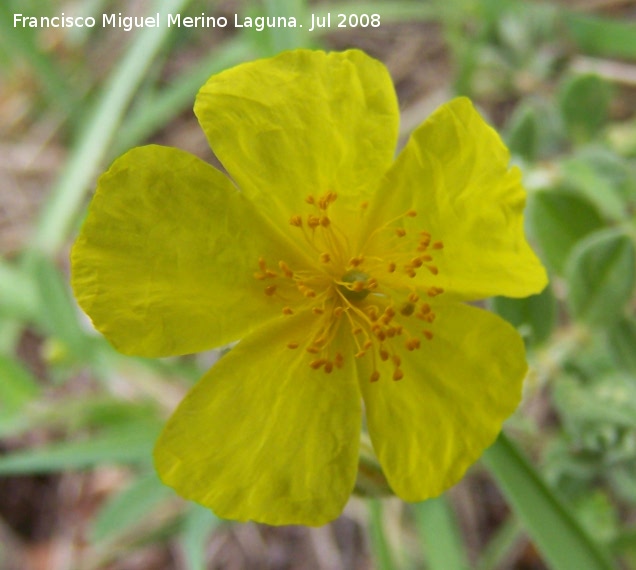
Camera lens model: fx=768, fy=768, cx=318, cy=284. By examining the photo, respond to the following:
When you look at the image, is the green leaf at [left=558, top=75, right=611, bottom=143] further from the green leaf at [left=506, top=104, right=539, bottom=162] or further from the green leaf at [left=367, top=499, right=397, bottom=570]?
the green leaf at [left=367, top=499, right=397, bottom=570]

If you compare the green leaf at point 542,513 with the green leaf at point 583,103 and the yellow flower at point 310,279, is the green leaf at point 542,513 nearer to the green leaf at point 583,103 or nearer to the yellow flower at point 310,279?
the yellow flower at point 310,279

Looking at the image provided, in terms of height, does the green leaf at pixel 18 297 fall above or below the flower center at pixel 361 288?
below

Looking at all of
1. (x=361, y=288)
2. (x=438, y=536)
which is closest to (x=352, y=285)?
(x=361, y=288)

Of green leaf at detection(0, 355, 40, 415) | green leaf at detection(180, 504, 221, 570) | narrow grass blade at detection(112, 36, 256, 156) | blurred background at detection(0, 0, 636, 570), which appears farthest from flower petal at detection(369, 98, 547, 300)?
narrow grass blade at detection(112, 36, 256, 156)

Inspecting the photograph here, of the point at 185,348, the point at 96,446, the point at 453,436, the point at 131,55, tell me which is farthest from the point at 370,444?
the point at 131,55

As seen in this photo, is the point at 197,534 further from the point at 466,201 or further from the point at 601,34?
the point at 601,34

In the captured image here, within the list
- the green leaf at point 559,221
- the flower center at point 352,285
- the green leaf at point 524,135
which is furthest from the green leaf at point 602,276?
the flower center at point 352,285
